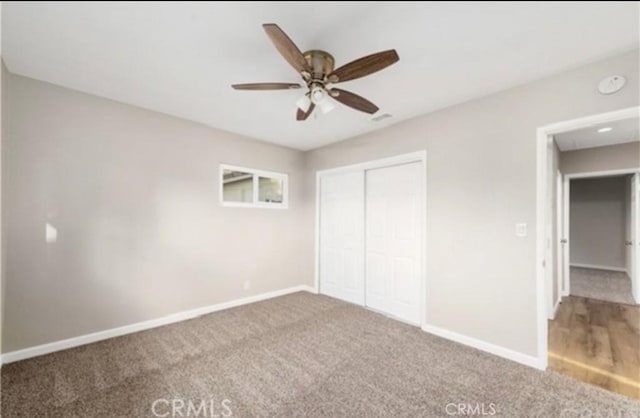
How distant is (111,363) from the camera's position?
7.68ft

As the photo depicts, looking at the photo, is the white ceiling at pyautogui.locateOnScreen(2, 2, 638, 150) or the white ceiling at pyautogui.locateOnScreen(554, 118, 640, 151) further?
the white ceiling at pyautogui.locateOnScreen(554, 118, 640, 151)

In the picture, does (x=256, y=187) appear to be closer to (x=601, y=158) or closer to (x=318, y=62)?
(x=318, y=62)

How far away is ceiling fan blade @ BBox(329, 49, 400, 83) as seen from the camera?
1624 mm

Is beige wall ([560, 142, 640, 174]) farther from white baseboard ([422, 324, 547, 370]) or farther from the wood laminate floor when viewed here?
white baseboard ([422, 324, 547, 370])

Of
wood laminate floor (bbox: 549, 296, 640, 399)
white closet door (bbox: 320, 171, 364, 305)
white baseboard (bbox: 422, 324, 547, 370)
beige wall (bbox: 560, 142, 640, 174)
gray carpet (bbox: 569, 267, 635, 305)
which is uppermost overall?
beige wall (bbox: 560, 142, 640, 174)

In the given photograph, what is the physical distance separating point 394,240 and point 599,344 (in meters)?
2.26

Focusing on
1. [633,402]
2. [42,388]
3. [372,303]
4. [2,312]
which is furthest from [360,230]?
[2,312]

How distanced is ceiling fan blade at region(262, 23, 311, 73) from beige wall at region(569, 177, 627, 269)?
8.49 metres

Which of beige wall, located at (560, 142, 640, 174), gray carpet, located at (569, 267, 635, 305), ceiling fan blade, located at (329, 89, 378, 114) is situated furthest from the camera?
gray carpet, located at (569, 267, 635, 305)

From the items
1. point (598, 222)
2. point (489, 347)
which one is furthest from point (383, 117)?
point (598, 222)

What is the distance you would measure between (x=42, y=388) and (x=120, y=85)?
8.41ft

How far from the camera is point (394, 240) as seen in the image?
3602 millimetres

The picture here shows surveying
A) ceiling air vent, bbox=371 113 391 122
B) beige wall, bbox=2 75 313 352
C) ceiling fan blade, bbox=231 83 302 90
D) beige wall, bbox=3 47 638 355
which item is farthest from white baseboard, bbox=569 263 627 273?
ceiling fan blade, bbox=231 83 302 90

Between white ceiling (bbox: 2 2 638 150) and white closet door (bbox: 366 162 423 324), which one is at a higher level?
white ceiling (bbox: 2 2 638 150)
